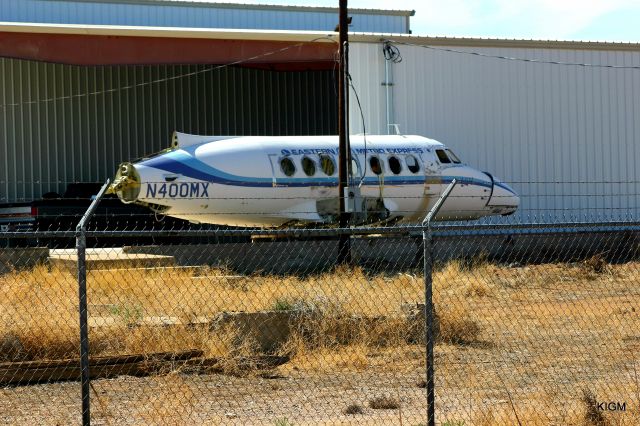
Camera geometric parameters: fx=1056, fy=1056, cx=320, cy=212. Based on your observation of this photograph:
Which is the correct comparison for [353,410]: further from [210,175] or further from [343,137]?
[343,137]

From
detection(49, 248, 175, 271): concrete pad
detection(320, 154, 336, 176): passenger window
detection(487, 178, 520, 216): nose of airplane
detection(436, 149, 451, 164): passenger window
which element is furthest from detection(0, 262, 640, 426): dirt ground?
detection(487, 178, 520, 216): nose of airplane

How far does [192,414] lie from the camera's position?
33.5 ft

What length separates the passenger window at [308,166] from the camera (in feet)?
89.5

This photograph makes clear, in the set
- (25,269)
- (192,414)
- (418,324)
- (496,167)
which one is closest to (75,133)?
(496,167)

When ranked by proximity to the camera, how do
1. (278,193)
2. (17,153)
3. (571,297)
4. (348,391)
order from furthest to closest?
(17,153), (278,193), (571,297), (348,391)

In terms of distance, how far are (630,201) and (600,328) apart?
21443 mm

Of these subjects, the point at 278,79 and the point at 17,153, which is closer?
the point at 17,153

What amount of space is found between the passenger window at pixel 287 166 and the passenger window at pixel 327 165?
35.0 inches

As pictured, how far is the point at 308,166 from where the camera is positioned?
27.4 meters

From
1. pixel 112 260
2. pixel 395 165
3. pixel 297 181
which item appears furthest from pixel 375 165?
pixel 112 260

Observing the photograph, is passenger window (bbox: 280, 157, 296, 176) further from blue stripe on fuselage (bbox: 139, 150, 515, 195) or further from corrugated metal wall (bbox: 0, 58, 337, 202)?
corrugated metal wall (bbox: 0, 58, 337, 202)

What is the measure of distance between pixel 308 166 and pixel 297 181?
1.77 feet

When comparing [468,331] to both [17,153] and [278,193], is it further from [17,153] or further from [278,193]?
[17,153]

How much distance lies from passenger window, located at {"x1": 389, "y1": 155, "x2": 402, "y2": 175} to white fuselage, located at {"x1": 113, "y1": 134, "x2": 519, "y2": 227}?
0.03 metres
